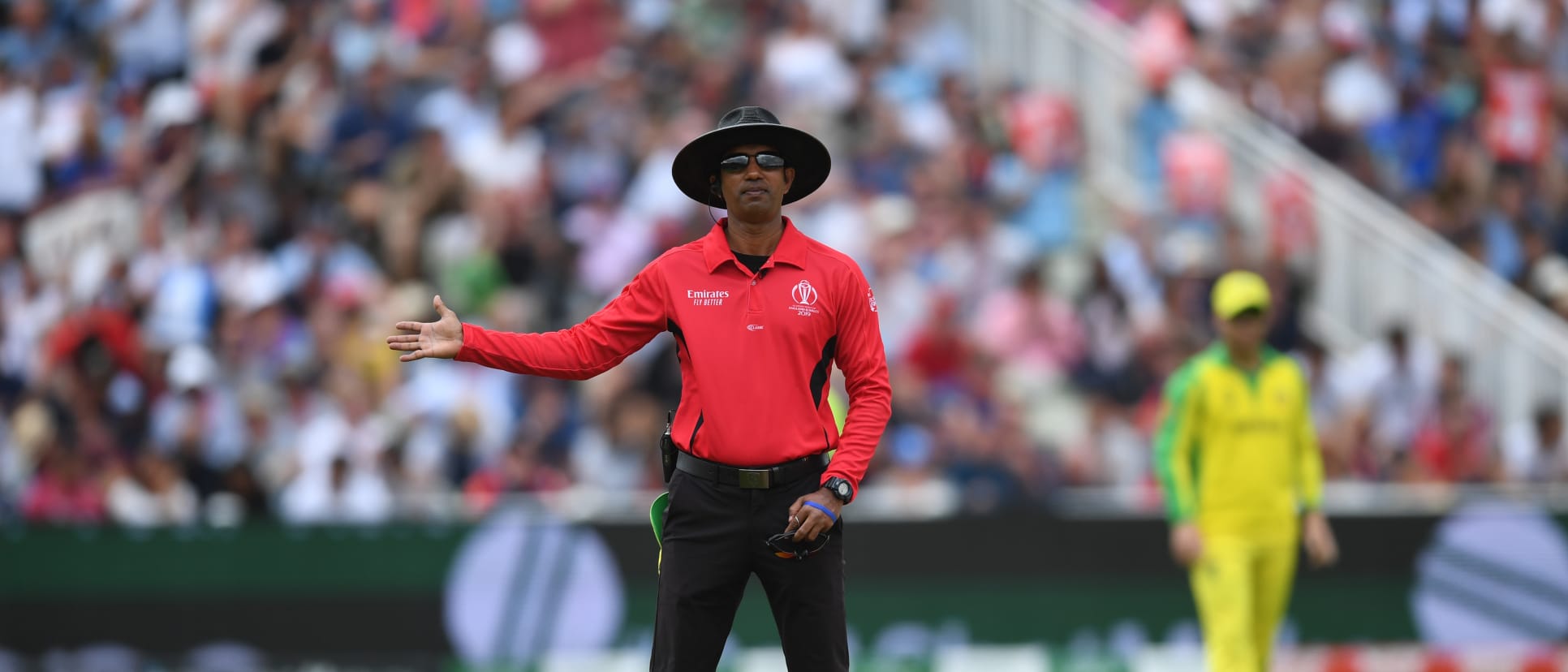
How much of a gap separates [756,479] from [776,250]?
2.52ft

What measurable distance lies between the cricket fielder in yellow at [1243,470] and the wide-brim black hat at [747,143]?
3.77m

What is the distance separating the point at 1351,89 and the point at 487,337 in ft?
42.4

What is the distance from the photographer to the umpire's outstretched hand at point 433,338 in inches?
238

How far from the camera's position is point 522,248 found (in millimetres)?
14914

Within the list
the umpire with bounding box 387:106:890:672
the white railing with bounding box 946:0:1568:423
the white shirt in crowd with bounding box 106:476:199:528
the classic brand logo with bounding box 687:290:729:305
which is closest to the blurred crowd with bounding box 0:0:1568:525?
the white shirt in crowd with bounding box 106:476:199:528

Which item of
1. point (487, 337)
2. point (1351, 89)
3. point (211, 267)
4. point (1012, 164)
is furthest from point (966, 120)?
point (487, 337)

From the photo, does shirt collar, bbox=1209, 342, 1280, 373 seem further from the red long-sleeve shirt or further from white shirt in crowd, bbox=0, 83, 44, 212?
white shirt in crowd, bbox=0, 83, 44, 212

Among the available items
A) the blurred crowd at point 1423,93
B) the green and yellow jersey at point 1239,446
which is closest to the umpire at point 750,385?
the green and yellow jersey at point 1239,446

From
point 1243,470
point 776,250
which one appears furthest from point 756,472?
point 1243,470

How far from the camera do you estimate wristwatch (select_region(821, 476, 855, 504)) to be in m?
6.11

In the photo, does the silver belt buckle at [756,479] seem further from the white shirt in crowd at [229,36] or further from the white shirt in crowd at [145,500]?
the white shirt in crowd at [229,36]

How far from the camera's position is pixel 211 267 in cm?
1475

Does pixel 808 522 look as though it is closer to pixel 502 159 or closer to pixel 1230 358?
pixel 1230 358

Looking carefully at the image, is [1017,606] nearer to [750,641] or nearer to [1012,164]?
[750,641]
